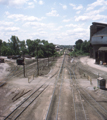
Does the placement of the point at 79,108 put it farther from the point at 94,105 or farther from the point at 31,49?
the point at 31,49

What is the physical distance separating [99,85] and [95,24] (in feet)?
150

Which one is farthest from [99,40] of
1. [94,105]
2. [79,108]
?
[79,108]

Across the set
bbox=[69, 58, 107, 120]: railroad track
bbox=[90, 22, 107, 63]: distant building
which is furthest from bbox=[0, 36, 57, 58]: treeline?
bbox=[69, 58, 107, 120]: railroad track

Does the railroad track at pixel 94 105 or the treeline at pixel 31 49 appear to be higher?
the treeline at pixel 31 49

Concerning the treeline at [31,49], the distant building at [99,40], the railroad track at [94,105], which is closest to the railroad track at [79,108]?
the railroad track at [94,105]

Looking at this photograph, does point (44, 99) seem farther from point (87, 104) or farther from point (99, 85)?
point (99, 85)

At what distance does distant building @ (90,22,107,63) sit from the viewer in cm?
4338

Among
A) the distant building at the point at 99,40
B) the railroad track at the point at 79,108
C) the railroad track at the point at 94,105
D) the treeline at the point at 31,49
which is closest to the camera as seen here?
the railroad track at the point at 79,108

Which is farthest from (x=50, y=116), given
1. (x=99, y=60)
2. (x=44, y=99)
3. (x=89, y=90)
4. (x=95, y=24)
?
(x=95, y=24)

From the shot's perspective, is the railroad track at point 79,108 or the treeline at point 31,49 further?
the treeline at point 31,49

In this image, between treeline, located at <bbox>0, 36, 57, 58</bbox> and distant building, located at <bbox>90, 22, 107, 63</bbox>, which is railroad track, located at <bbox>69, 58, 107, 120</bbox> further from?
treeline, located at <bbox>0, 36, 57, 58</bbox>

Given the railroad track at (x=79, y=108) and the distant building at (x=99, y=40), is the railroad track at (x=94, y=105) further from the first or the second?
the distant building at (x=99, y=40)

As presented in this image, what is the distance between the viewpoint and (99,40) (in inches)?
2004

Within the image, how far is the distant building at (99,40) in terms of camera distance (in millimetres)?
43378
